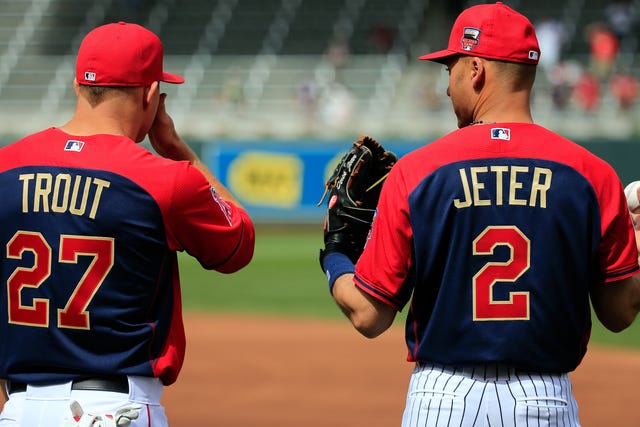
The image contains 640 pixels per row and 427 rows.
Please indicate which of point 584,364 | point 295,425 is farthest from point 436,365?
point 584,364

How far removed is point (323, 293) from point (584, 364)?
5.17m

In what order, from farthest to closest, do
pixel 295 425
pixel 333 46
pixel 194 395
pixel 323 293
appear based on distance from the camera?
pixel 333 46 < pixel 323 293 < pixel 194 395 < pixel 295 425

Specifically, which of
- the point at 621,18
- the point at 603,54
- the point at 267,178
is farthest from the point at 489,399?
the point at 621,18

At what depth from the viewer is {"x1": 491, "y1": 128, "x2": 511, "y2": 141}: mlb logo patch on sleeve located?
10.1 ft

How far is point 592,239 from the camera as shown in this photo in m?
3.04

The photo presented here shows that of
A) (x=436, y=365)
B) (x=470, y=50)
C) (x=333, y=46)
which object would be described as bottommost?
(x=436, y=365)

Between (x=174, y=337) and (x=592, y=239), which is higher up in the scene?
(x=592, y=239)

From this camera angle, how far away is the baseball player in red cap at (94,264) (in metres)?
3.03

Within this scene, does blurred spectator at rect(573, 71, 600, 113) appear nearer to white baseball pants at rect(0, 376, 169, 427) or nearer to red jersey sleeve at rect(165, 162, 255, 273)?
red jersey sleeve at rect(165, 162, 255, 273)

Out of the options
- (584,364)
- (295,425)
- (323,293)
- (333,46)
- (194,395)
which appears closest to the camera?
(295,425)

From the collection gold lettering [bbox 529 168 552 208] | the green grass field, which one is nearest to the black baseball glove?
gold lettering [bbox 529 168 552 208]

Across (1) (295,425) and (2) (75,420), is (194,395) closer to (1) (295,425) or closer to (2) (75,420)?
(1) (295,425)

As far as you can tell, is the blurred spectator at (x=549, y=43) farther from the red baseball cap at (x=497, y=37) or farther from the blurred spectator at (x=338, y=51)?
the red baseball cap at (x=497, y=37)

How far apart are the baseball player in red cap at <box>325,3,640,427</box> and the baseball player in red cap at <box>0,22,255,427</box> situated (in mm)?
623
